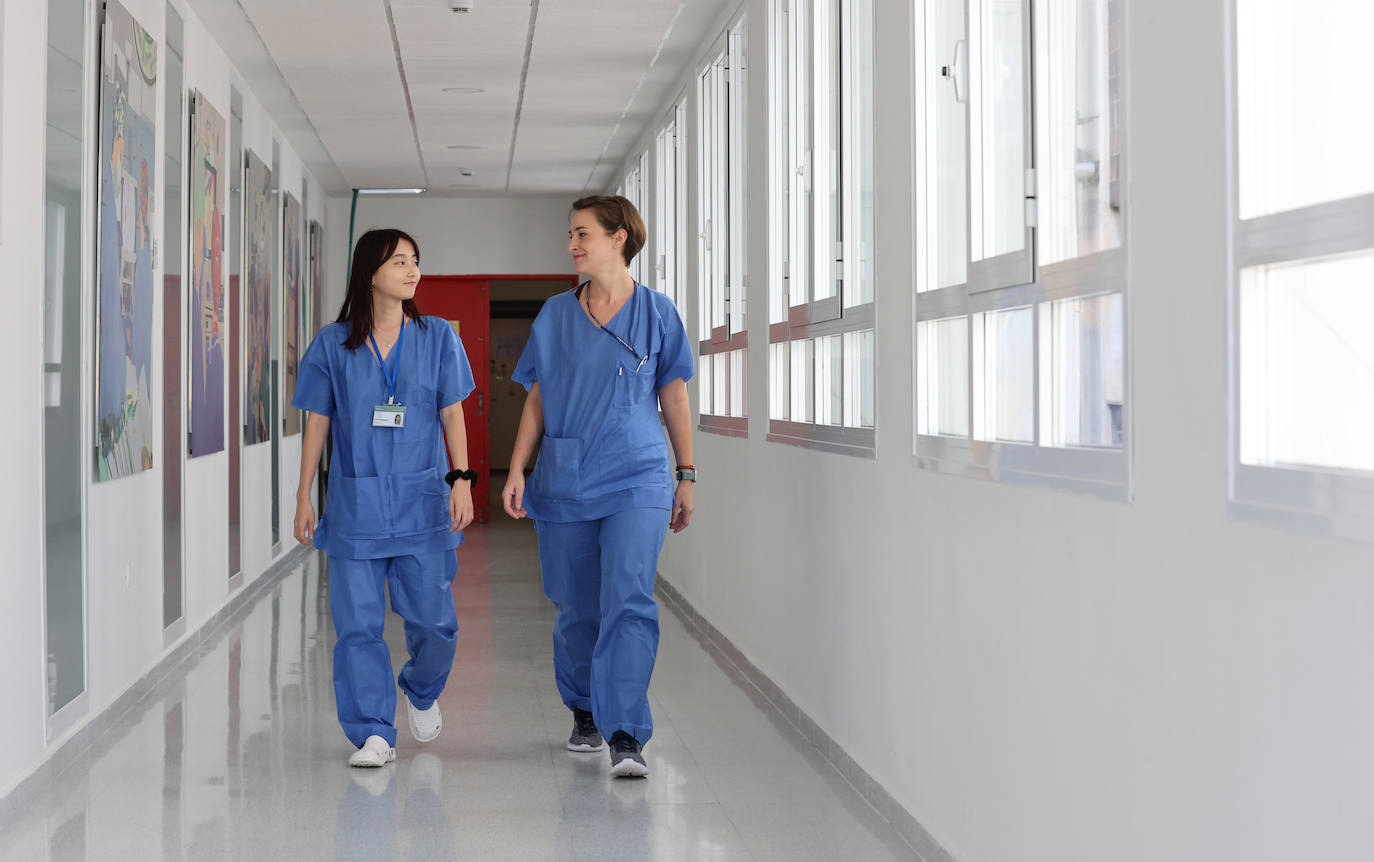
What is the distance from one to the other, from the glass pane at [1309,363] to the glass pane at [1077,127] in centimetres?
44

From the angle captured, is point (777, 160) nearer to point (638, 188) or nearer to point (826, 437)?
point (826, 437)

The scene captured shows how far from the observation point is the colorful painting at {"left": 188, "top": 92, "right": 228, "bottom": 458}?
19.3ft

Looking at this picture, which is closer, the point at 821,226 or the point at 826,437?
the point at 826,437

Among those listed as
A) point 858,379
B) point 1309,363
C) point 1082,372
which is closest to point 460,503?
point 858,379

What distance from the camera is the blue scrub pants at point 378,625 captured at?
378cm

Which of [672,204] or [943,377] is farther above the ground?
[672,204]

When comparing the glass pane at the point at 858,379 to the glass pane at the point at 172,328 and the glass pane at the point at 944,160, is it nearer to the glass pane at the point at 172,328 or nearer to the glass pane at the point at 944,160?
the glass pane at the point at 944,160

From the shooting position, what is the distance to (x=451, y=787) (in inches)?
142

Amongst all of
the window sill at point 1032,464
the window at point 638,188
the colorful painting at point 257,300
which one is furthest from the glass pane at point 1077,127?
the window at point 638,188

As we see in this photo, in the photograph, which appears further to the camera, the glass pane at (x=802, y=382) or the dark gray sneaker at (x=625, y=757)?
the glass pane at (x=802, y=382)

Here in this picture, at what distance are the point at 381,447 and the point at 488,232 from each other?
8712mm

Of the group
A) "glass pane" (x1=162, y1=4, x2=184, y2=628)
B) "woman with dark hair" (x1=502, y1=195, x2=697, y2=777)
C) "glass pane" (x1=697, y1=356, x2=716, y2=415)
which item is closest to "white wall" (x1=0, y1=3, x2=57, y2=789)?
"woman with dark hair" (x1=502, y1=195, x2=697, y2=777)

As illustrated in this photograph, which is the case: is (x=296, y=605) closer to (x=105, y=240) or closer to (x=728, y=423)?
(x=728, y=423)

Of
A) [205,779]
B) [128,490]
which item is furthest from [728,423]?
[205,779]
